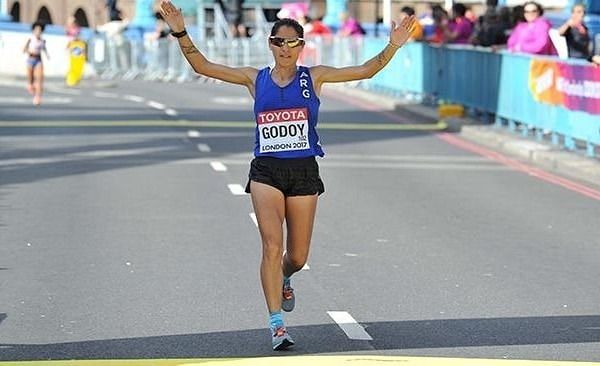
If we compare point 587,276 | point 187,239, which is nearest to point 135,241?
point 187,239

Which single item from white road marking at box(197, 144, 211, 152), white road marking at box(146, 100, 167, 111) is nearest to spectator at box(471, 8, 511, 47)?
white road marking at box(197, 144, 211, 152)

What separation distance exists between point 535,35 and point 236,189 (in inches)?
324

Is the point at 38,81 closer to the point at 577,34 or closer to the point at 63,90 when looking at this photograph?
the point at 63,90

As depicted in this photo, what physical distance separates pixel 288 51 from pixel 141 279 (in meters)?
3.05

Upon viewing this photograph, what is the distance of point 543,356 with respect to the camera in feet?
30.9

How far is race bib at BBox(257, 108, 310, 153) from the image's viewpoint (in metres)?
9.65

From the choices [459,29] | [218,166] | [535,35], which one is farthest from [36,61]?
[218,166]

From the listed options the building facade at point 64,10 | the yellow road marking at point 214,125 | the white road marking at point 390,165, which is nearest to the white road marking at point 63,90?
the yellow road marking at point 214,125

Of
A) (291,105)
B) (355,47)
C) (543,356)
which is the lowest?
(355,47)

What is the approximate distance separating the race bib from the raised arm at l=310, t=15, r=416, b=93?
0.25m

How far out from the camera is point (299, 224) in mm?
9750

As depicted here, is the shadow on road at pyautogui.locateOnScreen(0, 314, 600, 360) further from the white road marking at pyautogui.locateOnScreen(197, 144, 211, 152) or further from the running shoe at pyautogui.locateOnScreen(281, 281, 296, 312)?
the white road marking at pyautogui.locateOnScreen(197, 144, 211, 152)

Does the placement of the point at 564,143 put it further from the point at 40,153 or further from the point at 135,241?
the point at 135,241

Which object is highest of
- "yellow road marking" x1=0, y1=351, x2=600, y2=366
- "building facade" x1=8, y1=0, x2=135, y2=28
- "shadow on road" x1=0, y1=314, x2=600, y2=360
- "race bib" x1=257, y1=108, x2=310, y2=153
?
"race bib" x1=257, y1=108, x2=310, y2=153
